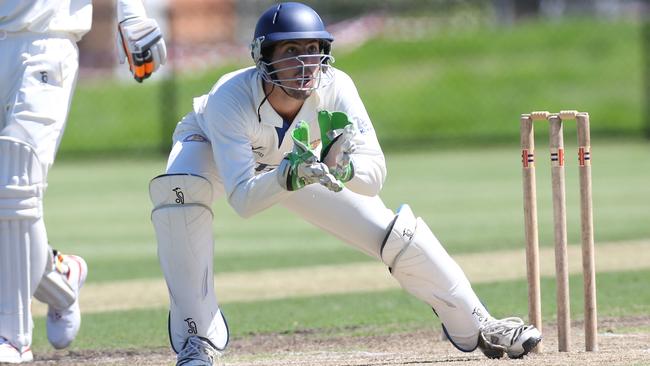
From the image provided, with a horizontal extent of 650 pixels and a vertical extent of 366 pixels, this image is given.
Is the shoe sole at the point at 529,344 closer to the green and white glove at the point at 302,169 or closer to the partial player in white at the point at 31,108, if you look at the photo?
the green and white glove at the point at 302,169

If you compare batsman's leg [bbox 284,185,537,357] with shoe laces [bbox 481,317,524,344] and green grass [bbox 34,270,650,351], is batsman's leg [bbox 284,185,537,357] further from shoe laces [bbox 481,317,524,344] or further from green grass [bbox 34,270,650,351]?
green grass [bbox 34,270,650,351]

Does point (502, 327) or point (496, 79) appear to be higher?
point (502, 327)

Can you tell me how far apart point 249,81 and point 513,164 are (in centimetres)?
936

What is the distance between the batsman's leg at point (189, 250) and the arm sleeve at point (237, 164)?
13cm

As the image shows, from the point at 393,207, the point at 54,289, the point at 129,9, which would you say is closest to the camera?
the point at 129,9

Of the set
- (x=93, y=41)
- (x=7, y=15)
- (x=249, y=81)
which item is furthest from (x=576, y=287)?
(x=93, y=41)

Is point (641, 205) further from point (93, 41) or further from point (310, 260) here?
point (93, 41)

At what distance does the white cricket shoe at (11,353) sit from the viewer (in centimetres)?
439

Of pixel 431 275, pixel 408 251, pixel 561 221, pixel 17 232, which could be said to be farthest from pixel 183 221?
pixel 561 221

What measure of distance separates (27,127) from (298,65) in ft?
3.24

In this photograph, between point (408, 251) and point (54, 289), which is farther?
point (54, 289)

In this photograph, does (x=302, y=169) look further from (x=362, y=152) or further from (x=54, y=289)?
(x=54, y=289)

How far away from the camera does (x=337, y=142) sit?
13.9 feet

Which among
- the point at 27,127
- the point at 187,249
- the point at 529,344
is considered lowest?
the point at 529,344
